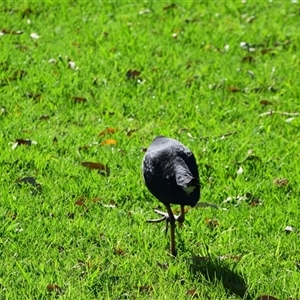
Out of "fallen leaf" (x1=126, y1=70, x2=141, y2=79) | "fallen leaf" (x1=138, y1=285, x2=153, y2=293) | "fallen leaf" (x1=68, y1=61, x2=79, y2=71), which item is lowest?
"fallen leaf" (x1=126, y1=70, x2=141, y2=79)

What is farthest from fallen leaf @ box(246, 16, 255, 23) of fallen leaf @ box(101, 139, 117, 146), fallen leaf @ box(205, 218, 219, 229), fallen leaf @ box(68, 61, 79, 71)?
fallen leaf @ box(205, 218, 219, 229)

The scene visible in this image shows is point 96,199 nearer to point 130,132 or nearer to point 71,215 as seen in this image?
point 71,215

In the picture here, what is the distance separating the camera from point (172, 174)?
475 cm

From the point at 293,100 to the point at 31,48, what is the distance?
261cm

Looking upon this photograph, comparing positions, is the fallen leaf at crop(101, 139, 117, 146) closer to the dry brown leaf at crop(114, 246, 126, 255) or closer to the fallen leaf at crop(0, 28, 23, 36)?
the dry brown leaf at crop(114, 246, 126, 255)

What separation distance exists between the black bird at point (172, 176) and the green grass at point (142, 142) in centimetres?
36

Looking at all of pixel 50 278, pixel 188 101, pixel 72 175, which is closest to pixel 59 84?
pixel 188 101

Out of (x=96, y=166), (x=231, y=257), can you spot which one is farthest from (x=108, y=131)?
(x=231, y=257)

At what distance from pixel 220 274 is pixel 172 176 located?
0.66 meters

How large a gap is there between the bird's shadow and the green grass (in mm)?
10

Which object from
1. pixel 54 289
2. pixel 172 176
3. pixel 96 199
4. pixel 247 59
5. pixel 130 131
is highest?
pixel 172 176

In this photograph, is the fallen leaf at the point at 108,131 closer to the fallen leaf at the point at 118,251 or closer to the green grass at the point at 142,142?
the green grass at the point at 142,142

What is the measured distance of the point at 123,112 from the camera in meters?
7.11

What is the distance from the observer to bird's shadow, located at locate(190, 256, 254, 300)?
471 centimetres
